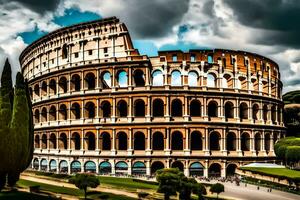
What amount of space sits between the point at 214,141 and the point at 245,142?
4.22 m

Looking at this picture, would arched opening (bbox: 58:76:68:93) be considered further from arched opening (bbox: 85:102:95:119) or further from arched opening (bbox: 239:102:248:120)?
arched opening (bbox: 239:102:248:120)

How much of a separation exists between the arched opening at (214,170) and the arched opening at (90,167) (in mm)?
13575

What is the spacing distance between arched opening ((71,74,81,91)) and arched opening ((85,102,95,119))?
335 centimetres

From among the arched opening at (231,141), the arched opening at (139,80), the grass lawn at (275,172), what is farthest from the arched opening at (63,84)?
the grass lawn at (275,172)

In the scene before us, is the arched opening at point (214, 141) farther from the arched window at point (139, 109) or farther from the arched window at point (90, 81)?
the arched window at point (90, 81)

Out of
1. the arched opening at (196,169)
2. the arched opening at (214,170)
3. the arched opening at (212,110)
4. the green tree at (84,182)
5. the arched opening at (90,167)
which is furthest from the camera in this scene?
the arched opening at (212,110)

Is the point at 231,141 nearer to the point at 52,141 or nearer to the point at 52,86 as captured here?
the point at 52,141

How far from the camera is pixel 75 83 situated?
151 ft

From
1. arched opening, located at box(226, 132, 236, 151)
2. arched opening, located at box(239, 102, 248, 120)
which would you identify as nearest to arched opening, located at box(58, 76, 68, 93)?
arched opening, located at box(226, 132, 236, 151)

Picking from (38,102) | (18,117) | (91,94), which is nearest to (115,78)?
(91,94)

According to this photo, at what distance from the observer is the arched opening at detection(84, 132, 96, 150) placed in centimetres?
4269

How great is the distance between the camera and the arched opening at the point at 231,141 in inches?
1687

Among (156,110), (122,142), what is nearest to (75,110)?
(122,142)

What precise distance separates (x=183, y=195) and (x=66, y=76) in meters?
25.4
